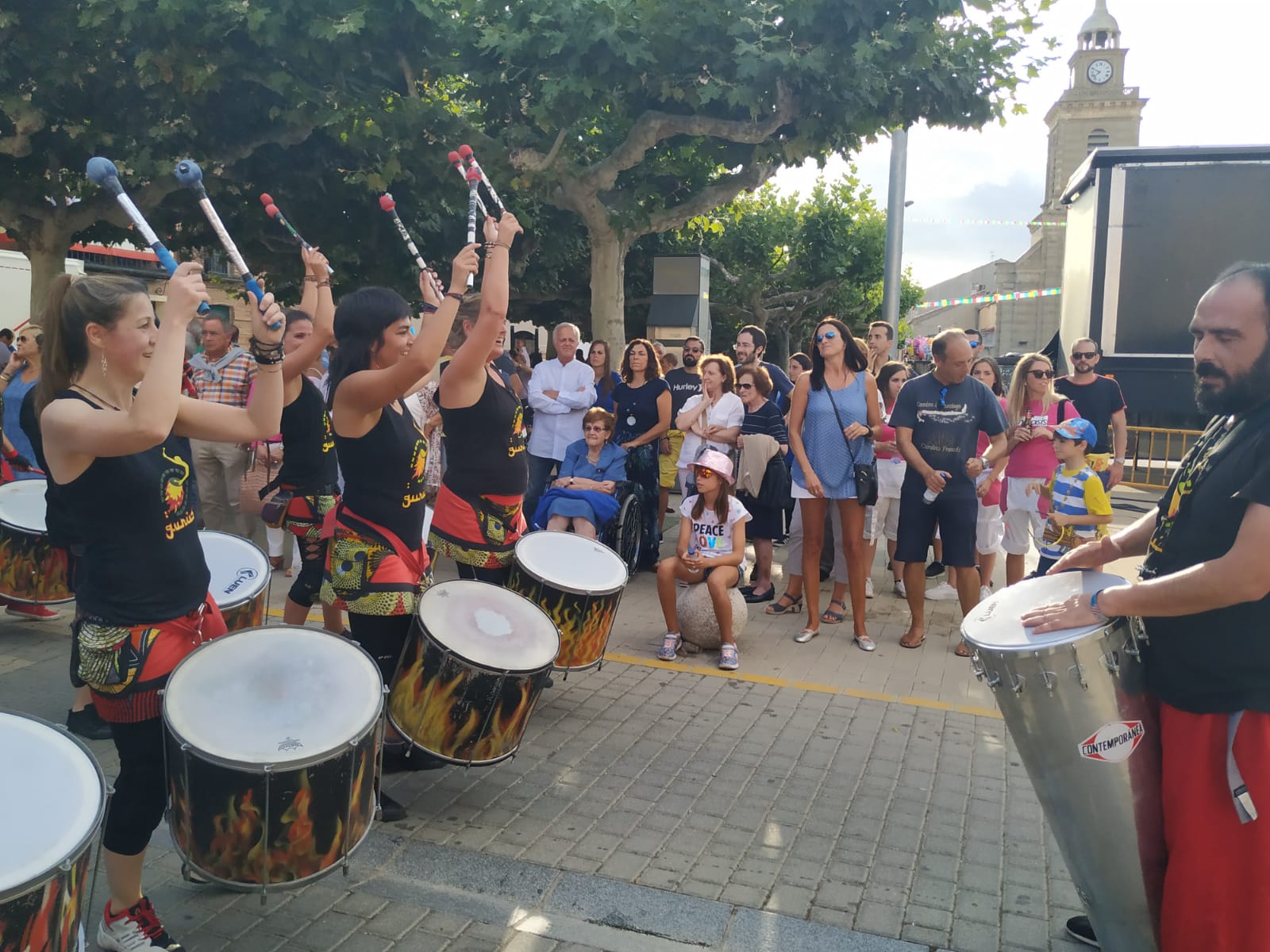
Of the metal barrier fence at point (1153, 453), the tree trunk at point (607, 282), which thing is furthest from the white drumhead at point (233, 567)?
the metal barrier fence at point (1153, 453)

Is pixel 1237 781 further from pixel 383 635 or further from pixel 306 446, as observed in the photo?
pixel 306 446

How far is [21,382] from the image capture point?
6785mm

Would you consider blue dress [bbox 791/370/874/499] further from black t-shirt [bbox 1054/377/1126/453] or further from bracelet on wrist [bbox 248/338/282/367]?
bracelet on wrist [bbox 248/338/282/367]

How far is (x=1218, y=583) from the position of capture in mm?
2350

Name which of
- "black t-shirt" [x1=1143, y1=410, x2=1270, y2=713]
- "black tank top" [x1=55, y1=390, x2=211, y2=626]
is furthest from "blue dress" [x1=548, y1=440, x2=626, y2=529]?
"black t-shirt" [x1=1143, y1=410, x2=1270, y2=713]

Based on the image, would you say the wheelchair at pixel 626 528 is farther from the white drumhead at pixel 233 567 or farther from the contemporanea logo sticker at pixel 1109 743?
the contemporanea logo sticker at pixel 1109 743

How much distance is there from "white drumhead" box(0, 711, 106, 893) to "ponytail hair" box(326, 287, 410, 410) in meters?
1.61

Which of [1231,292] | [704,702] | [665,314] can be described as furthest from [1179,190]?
[1231,292]

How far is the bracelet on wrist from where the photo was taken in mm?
2945

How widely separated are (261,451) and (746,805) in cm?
488

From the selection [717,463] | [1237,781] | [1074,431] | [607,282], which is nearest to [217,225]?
[1237,781]

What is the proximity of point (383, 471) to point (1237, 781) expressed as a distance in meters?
2.83

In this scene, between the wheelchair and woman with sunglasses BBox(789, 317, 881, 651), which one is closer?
woman with sunglasses BBox(789, 317, 881, 651)

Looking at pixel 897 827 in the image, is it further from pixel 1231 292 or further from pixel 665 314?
pixel 665 314
